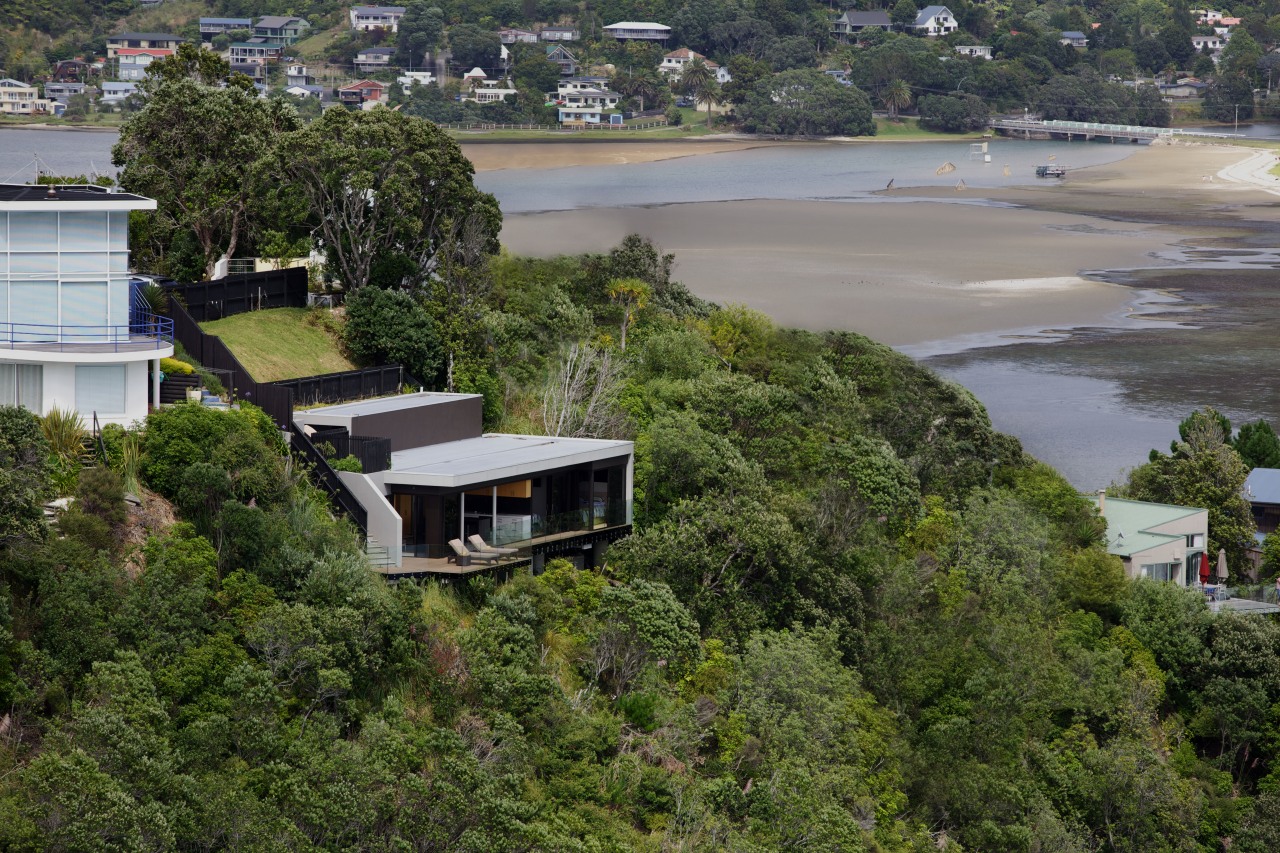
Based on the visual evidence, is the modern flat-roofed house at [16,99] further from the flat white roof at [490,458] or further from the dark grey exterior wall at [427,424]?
the flat white roof at [490,458]

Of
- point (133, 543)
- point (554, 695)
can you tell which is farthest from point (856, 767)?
point (133, 543)

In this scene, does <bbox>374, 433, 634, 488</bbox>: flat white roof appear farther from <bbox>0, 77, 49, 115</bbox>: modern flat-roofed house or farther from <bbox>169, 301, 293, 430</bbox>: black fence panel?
<bbox>0, 77, 49, 115</bbox>: modern flat-roofed house

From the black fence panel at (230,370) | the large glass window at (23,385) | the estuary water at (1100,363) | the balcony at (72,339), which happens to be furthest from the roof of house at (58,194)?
the estuary water at (1100,363)

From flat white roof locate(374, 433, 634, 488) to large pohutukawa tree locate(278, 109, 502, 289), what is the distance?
10.1m

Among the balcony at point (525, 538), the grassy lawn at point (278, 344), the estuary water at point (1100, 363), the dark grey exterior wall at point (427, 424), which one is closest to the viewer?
the balcony at point (525, 538)

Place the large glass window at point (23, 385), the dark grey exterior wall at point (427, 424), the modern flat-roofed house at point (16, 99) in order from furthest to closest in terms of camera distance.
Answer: the modern flat-roofed house at point (16, 99), the dark grey exterior wall at point (427, 424), the large glass window at point (23, 385)

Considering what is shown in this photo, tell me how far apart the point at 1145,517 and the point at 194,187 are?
30.6 meters

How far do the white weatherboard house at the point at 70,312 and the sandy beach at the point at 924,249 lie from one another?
49.0 metres

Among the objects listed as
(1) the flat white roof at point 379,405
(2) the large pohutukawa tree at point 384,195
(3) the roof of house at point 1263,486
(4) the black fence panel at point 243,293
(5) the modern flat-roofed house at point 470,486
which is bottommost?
(3) the roof of house at point 1263,486

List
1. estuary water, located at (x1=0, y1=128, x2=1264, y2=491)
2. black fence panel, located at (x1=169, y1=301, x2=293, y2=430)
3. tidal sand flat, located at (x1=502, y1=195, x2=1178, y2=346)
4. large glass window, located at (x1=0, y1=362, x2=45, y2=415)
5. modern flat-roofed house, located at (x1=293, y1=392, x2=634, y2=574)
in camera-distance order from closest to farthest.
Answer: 1. large glass window, located at (x1=0, y1=362, x2=45, y2=415)
2. modern flat-roofed house, located at (x1=293, y1=392, x2=634, y2=574)
3. black fence panel, located at (x1=169, y1=301, x2=293, y2=430)
4. estuary water, located at (x1=0, y1=128, x2=1264, y2=491)
5. tidal sand flat, located at (x1=502, y1=195, x2=1178, y2=346)

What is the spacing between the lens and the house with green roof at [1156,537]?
5450cm

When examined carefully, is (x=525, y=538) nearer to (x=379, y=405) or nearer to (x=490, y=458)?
(x=490, y=458)

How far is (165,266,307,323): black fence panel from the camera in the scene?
46.8m

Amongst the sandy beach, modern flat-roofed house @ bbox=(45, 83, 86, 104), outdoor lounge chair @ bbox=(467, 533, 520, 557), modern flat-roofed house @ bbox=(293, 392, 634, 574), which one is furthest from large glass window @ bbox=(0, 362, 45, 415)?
modern flat-roofed house @ bbox=(45, 83, 86, 104)
